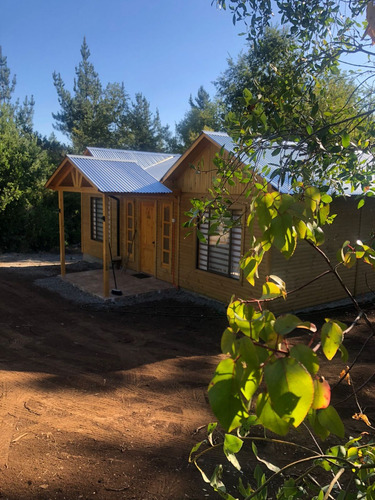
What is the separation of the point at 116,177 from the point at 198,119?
33.4 m

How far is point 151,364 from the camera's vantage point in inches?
267

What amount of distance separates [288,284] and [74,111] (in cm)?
3408

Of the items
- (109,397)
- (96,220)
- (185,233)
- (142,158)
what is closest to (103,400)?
(109,397)

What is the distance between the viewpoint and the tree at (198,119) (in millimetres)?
38750

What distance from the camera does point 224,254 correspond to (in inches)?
398

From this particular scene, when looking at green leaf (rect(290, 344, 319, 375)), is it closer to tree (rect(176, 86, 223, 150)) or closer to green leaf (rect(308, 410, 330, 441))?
green leaf (rect(308, 410, 330, 441))

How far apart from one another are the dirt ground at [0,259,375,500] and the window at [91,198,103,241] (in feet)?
18.0

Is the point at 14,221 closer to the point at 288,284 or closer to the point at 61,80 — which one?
the point at 288,284

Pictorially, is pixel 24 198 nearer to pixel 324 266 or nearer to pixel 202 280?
pixel 202 280

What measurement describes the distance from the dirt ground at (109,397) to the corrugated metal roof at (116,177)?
3019 mm

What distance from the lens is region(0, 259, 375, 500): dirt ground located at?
3869 millimetres

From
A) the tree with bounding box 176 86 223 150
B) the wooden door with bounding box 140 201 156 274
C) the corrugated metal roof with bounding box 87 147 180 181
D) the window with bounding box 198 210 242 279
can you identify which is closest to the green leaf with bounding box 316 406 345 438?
the window with bounding box 198 210 242 279

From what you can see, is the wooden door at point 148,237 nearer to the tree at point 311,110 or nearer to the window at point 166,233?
the window at point 166,233

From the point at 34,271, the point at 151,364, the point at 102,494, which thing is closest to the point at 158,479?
the point at 102,494
